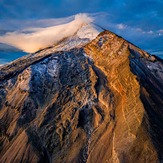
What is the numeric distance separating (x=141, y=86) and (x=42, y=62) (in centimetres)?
2173

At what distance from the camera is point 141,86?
4906 cm

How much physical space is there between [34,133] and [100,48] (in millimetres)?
21266

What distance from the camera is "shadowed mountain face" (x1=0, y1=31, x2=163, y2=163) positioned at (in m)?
42.4

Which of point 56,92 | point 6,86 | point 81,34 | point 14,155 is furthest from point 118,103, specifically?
point 81,34

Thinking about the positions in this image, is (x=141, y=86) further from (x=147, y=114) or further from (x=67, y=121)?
(x=67, y=121)

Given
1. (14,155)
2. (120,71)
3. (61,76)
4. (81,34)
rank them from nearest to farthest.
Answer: (14,155) < (120,71) < (61,76) < (81,34)

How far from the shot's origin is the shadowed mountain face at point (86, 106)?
4244 cm

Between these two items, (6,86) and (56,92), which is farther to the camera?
(6,86)

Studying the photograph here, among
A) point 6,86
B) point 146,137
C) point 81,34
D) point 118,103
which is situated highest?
point 81,34

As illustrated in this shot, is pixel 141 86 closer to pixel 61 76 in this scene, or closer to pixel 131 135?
pixel 131 135

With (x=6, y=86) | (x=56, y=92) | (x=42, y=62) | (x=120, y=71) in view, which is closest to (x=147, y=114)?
(x=120, y=71)

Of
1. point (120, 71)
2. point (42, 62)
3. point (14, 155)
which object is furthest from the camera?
point (42, 62)

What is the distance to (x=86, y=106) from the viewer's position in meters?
50.6

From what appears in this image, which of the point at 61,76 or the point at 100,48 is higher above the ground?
the point at 100,48
